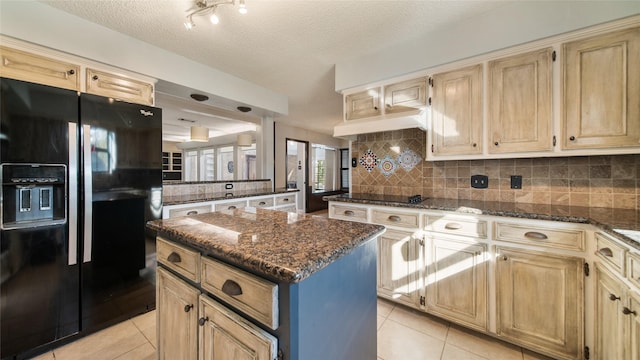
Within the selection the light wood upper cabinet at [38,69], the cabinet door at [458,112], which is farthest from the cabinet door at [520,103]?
the light wood upper cabinet at [38,69]

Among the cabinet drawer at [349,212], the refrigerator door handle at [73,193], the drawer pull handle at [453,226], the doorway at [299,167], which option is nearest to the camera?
the refrigerator door handle at [73,193]

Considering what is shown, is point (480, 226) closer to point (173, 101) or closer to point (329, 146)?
point (173, 101)

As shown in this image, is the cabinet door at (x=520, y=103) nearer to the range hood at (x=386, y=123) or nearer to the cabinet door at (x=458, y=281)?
the range hood at (x=386, y=123)

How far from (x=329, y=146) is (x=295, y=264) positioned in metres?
6.94

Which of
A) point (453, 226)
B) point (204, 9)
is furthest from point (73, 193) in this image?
point (453, 226)

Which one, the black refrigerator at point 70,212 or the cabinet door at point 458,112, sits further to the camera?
the cabinet door at point 458,112

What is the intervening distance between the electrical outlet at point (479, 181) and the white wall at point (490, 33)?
1.04 meters

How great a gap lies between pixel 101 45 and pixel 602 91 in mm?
3706

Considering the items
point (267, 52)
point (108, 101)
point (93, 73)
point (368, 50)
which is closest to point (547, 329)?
point (368, 50)

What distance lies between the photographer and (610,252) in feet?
3.89

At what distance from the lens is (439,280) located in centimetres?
186

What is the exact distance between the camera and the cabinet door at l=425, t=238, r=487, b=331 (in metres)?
1.69

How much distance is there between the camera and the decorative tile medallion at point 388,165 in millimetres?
2672

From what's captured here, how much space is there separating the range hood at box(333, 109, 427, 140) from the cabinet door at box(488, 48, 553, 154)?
1.74 feet
